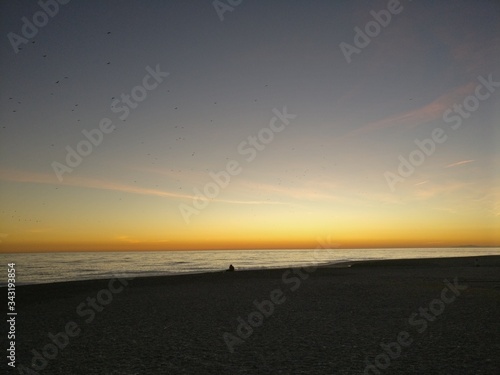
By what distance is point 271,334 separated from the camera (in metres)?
12.9

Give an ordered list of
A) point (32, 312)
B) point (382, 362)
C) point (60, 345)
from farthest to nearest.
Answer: point (32, 312)
point (60, 345)
point (382, 362)

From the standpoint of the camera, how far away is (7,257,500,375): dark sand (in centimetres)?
952

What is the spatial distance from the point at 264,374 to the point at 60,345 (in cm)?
669

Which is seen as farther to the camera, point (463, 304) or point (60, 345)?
point (463, 304)

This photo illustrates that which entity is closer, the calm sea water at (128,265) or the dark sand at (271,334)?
the dark sand at (271,334)

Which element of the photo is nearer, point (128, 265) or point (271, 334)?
point (271, 334)

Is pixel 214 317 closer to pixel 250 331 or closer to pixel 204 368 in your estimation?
pixel 250 331

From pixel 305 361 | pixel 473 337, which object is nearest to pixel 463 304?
pixel 473 337

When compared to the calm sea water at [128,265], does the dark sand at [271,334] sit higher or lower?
lower

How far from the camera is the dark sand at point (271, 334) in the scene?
9.52 m

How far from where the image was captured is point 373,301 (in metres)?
19.6

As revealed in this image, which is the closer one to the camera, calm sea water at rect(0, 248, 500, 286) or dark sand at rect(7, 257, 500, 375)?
dark sand at rect(7, 257, 500, 375)

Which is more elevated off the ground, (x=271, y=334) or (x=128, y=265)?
(x=128, y=265)

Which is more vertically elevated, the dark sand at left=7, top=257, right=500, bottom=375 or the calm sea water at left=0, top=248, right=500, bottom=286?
the calm sea water at left=0, top=248, right=500, bottom=286
